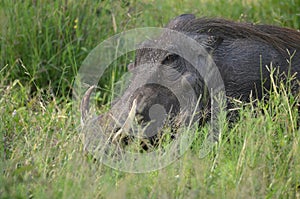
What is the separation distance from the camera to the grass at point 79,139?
2.75 metres

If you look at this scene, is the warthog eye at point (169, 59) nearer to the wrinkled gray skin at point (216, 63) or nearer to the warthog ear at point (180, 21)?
the wrinkled gray skin at point (216, 63)

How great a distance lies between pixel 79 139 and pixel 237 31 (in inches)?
41.7

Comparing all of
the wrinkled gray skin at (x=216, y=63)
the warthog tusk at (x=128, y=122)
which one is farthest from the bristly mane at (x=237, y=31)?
the warthog tusk at (x=128, y=122)

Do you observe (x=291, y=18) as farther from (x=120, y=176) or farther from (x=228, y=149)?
(x=120, y=176)

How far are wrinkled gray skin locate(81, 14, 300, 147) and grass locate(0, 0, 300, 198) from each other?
13 cm

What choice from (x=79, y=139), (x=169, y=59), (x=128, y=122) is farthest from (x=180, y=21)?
(x=79, y=139)

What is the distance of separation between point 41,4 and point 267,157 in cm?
245

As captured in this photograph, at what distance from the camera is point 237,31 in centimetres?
389

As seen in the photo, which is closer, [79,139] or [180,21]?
[79,139]

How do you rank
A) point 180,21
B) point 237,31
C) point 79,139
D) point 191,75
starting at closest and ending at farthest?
point 79,139 < point 191,75 < point 237,31 < point 180,21

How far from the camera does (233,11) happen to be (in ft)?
19.2

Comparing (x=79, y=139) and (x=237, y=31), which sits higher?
(x=237, y=31)

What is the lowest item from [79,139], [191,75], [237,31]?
[79,139]

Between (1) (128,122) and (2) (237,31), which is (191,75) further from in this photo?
(1) (128,122)
